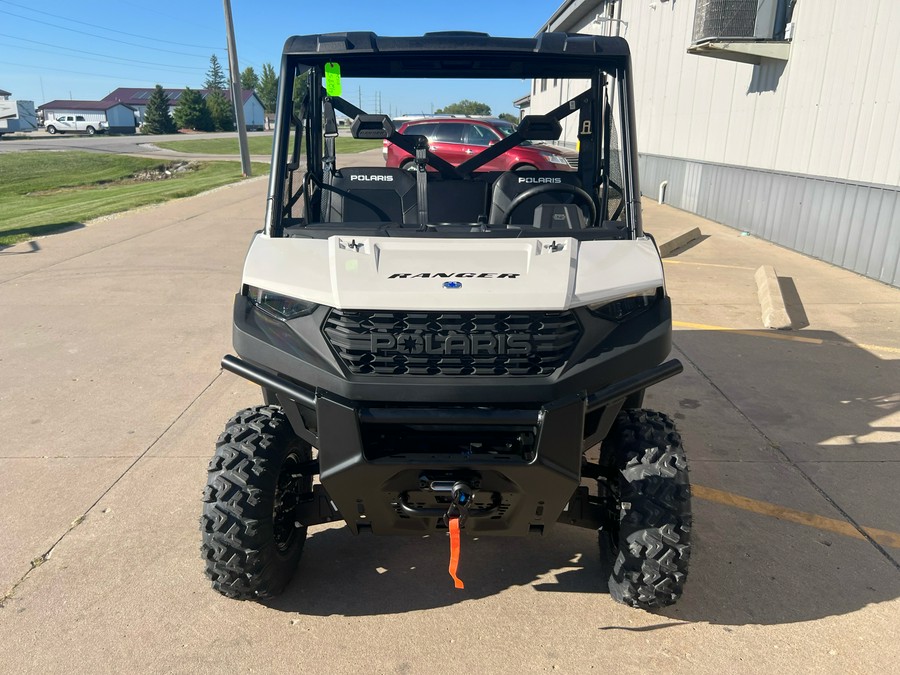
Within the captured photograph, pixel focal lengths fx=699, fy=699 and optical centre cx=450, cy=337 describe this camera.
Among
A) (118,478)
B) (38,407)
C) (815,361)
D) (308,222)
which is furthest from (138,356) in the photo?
(815,361)

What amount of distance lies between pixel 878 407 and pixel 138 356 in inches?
218

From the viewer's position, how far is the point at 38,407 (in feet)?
15.3

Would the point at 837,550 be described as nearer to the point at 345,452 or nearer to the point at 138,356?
the point at 345,452

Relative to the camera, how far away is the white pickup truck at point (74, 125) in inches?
2803

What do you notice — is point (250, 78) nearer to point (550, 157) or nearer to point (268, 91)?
point (268, 91)

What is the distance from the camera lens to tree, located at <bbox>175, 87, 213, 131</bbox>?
71.4 m

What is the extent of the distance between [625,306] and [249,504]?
156cm

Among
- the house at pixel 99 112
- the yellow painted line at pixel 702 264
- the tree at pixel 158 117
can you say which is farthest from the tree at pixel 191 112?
the yellow painted line at pixel 702 264

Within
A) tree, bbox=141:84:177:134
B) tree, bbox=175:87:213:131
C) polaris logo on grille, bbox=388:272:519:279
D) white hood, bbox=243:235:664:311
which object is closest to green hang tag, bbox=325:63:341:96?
white hood, bbox=243:235:664:311

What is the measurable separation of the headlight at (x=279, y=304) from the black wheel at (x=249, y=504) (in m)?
0.44

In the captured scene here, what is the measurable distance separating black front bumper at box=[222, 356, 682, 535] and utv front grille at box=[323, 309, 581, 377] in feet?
0.43

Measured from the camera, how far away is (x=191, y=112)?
235 ft

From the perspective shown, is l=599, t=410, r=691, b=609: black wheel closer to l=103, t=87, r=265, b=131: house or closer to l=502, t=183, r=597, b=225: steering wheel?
l=502, t=183, r=597, b=225: steering wheel

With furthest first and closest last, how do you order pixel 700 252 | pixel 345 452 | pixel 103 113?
1. pixel 103 113
2. pixel 700 252
3. pixel 345 452
